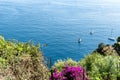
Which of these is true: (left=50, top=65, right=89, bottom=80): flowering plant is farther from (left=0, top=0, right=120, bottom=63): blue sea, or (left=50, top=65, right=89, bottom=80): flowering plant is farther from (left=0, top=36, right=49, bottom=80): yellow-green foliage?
(left=0, top=0, right=120, bottom=63): blue sea

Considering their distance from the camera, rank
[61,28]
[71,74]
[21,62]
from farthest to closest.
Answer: [61,28], [71,74], [21,62]

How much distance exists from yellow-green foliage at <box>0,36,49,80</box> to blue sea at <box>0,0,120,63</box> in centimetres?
3894

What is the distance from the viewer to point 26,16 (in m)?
73.4

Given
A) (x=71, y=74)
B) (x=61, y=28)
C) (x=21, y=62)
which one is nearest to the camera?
(x=21, y=62)

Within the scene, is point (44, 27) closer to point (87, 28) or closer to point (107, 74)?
point (87, 28)

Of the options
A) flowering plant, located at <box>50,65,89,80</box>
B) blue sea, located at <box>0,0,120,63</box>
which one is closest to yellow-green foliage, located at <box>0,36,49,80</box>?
flowering plant, located at <box>50,65,89,80</box>

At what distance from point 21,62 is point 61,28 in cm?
6099

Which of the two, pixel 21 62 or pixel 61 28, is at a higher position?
pixel 21 62

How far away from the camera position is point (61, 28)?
217ft

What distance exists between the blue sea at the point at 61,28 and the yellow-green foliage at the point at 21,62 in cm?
3894

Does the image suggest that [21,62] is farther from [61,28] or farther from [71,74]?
[61,28]

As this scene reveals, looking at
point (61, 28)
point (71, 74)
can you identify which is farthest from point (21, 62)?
point (61, 28)

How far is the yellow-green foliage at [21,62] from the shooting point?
4.96 meters

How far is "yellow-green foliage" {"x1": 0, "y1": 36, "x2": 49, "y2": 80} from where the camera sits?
4.96 m
